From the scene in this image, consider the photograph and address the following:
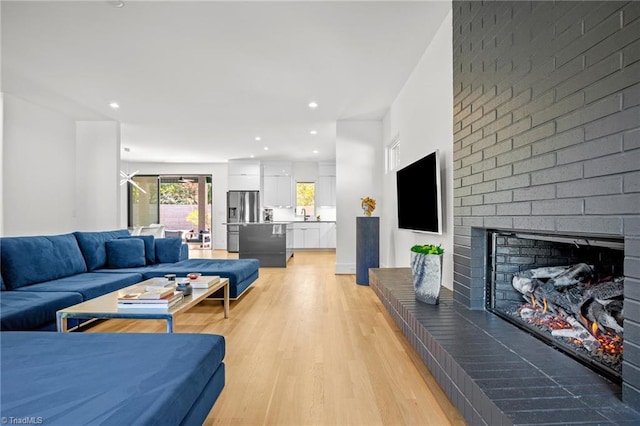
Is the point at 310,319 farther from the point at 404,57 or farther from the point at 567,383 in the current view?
the point at 404,57

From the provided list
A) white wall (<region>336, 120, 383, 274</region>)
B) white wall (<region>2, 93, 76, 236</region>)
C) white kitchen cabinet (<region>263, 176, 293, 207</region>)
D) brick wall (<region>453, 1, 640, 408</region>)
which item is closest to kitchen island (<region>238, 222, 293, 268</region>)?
white wall (<region>336, 120, 383, 274</region>)

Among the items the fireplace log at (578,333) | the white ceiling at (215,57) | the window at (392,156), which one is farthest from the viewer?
the window at (392,156)

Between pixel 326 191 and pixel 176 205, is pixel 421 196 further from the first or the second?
pixel 176 205

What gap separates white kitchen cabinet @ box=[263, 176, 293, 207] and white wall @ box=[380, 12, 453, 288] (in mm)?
5152

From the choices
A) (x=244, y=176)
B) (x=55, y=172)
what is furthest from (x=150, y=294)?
(x=244, y=176)

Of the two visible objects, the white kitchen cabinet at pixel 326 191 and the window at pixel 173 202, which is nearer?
the white kitchen cabinet at pixel 326 191

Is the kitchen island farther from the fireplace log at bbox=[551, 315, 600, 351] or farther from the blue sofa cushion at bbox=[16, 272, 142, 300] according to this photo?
the fireplace log at bbox=[551, 315, 600, 351]

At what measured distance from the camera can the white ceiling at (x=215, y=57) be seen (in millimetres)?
2742

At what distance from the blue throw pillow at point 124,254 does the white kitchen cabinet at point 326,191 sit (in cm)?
608

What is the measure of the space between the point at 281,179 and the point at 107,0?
7436 mm

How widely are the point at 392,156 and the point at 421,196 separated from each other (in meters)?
2.17

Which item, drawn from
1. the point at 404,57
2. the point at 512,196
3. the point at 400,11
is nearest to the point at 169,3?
the point at 400,11

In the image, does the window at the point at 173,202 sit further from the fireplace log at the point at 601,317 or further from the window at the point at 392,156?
the fireplace log at the point at 601,317

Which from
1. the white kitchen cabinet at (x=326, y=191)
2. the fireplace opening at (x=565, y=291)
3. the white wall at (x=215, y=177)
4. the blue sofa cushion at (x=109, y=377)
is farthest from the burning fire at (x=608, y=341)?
the white wall at (x=215, y=177)
